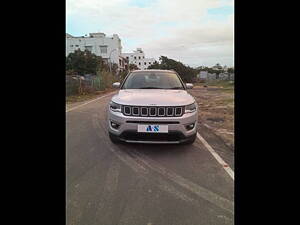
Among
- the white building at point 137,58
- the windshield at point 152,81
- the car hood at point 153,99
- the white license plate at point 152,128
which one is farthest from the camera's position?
the white building at point 137,58

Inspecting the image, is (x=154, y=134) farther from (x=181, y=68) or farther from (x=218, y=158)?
(x=181, y=68)

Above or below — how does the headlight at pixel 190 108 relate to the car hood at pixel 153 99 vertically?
below

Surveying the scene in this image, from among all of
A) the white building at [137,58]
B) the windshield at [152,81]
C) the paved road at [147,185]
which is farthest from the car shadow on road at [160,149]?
the white building at [137,58]

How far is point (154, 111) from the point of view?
12.7ft

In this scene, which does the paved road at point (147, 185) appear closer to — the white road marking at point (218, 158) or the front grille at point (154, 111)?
the white road marking at point (218, 158)

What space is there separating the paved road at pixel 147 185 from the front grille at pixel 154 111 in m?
0.73

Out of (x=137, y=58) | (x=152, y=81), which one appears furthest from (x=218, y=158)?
(x=137, y=58)

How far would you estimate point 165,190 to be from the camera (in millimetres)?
2846

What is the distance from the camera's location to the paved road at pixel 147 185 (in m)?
2.32

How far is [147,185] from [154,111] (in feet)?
4.28

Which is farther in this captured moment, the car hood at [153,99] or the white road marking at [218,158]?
the car hood at [153,99]
